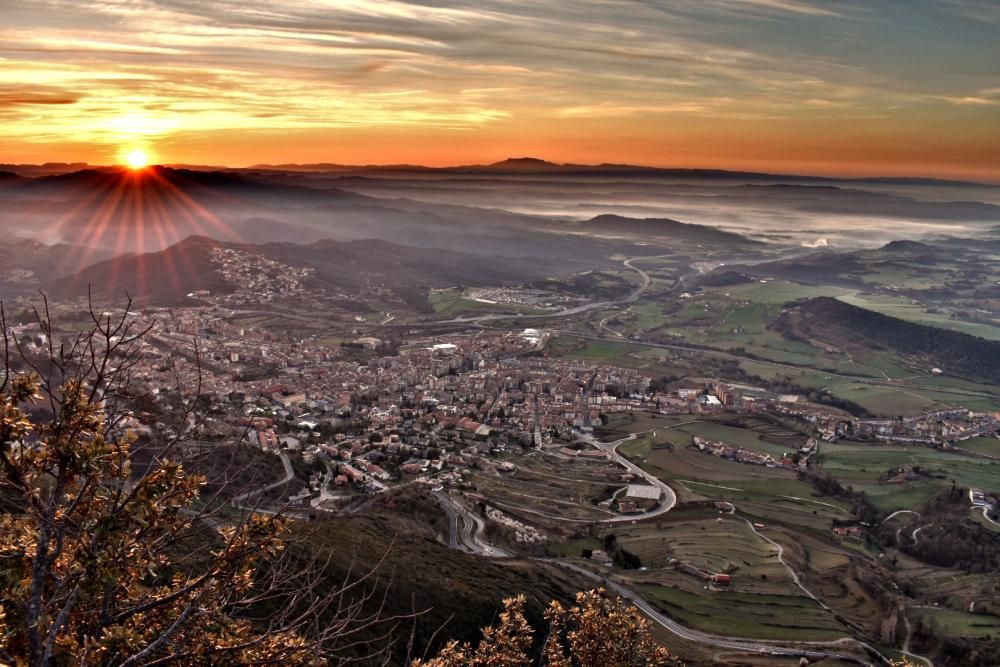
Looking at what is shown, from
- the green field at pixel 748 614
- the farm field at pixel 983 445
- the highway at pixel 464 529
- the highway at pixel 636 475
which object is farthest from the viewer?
the farm field at pixel 983 445

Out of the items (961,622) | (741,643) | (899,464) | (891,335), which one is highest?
(891,335)

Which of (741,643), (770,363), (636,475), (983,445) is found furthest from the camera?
(770,363)

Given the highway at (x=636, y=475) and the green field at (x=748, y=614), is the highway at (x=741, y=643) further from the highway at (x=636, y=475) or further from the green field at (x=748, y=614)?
the highway at (x=636, y=475)

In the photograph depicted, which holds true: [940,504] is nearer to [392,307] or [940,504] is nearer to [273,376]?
[273,376]

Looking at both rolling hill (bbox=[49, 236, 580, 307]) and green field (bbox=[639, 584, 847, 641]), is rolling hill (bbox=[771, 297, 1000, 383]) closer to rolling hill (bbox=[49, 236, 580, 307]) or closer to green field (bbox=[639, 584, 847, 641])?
rolling hill (bbox=[49, 236, 580, 307])

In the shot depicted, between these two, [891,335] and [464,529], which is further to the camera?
[891,335]

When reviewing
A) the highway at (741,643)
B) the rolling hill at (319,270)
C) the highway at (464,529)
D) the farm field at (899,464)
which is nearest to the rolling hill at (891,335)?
the farm field at (899,464)

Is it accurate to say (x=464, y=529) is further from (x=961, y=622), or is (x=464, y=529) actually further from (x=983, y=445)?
(x=983, y=445)

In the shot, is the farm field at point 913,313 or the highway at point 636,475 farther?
the farm field at point 913,313

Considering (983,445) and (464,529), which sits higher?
(983,445)

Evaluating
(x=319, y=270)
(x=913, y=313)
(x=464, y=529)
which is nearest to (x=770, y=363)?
(x=913, y=313)

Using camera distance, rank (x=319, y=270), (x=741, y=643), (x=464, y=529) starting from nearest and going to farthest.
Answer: (x=741, y=643), (x=464, y=529), (x=319, y=270)

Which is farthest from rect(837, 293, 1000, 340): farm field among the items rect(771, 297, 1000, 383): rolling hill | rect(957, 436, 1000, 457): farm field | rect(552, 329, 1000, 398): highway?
rect(957, 436, 1000, 457): farm field
